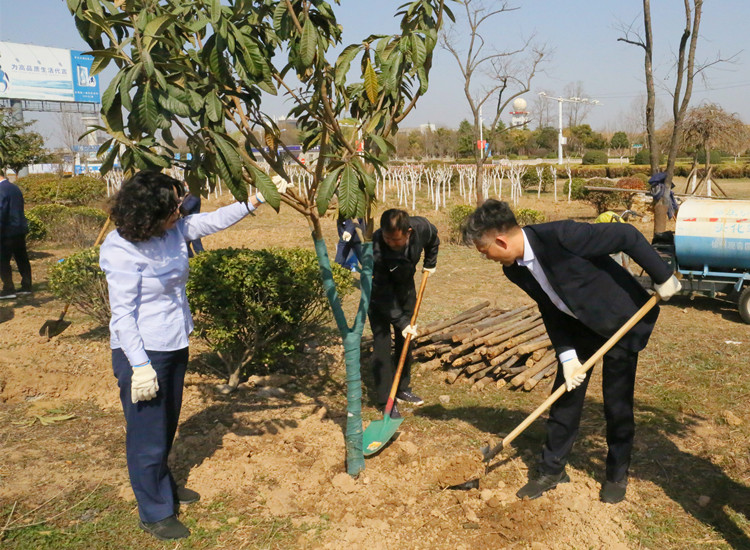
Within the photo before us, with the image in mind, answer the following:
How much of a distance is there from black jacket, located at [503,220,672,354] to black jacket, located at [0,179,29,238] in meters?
7.41

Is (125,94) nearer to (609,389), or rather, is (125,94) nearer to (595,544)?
(609,389)

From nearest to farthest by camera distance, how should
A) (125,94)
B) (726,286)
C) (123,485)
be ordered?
1. (125,94)
2. (123,485)
3. (726,286)

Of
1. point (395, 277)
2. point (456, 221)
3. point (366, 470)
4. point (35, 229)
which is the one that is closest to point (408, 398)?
point (395, 277)

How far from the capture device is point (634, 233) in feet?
10.2

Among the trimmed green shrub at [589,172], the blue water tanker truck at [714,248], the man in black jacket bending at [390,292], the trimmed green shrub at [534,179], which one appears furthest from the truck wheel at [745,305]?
the trimmed green shrub at [589,172]

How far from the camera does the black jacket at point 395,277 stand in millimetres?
4660

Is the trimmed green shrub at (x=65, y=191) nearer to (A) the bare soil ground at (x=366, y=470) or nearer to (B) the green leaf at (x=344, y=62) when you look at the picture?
(A) the bare soil ground at (x=366, y=470)

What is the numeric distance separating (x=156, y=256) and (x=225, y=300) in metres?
1.74

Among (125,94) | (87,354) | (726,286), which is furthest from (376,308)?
(726,286)

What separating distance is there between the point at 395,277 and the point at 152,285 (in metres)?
2.12

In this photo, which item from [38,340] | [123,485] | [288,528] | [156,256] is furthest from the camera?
[38,340]

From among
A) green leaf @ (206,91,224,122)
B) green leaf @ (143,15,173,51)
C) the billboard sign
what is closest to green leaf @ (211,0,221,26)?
green leaf @ (143,15,173,51)

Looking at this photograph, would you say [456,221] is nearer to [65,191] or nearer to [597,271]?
[597,271]

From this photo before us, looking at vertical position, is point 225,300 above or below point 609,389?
above
